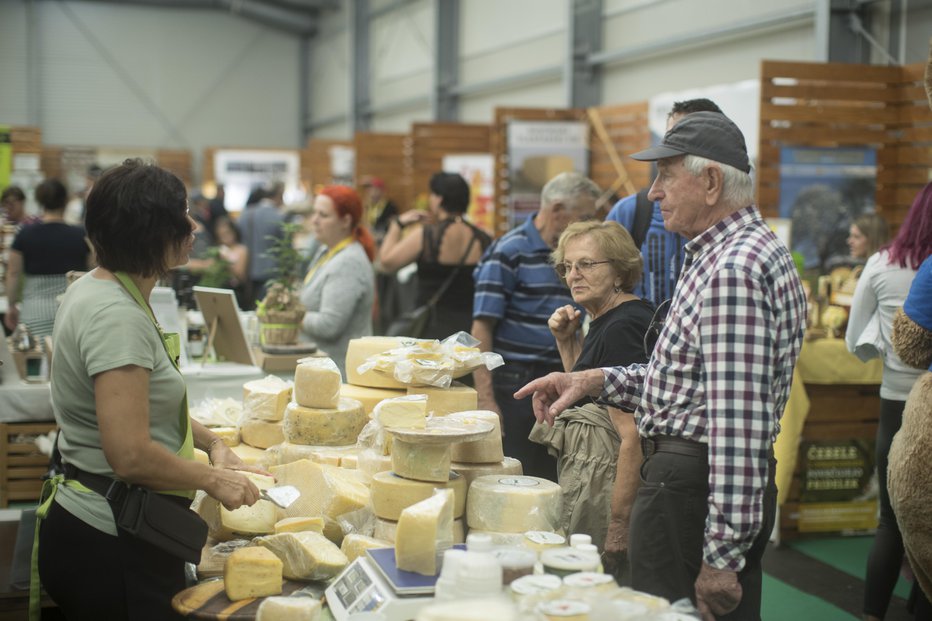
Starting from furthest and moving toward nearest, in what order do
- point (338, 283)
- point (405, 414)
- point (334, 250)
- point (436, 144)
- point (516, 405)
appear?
point (436, 144) → point (334, 250) → point (338, 283) → point (516, 405) → point (405, 414)

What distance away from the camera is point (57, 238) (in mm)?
6227

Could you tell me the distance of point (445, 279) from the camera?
5.21 m

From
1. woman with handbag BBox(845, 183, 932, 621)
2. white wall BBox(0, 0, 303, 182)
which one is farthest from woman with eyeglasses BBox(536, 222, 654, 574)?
white wall BBox(0, 0, 303, 182)

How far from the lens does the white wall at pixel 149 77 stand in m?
18.6

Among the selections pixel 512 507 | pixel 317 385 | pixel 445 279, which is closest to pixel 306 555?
pixel 512 507

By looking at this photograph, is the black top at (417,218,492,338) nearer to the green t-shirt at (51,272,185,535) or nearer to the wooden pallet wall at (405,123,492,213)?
the green t-shirt at (51,272,185,535)

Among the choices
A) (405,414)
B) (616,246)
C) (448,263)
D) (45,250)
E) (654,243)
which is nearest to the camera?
(405,414)

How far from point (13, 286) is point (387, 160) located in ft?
22.6

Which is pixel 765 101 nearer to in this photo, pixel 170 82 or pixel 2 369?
pixel 2 369

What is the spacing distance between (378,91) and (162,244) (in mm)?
15705

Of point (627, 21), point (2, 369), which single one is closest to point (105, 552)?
point (2, 369)

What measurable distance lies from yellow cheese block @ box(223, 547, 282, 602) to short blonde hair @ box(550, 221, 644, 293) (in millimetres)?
1268

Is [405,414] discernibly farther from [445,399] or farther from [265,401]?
[265,401]

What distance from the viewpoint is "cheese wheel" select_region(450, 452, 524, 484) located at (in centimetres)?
229
